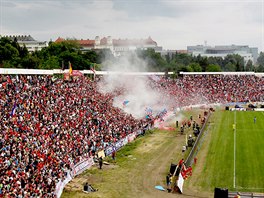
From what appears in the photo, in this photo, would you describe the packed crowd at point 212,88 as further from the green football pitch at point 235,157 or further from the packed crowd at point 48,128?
the packed crowd at point 48,128

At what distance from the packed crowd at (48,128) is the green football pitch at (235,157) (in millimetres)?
10046

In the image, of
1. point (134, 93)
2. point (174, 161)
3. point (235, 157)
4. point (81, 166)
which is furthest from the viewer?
point (134, 93)

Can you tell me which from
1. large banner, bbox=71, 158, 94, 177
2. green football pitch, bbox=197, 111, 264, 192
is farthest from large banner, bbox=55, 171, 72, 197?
green football pitch, bbox=197, 111, 264, 192

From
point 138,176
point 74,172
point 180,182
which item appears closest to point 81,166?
point 74,172

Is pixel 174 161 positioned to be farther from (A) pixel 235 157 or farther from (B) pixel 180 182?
(B) pixel 180 182

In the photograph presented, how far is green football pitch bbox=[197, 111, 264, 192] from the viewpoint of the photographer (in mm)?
30609

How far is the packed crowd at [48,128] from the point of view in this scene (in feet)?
83.5

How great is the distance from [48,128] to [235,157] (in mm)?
17433

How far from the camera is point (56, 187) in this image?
26.8 metres

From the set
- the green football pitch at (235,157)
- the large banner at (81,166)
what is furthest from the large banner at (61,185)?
the green football pitch at (235,157)

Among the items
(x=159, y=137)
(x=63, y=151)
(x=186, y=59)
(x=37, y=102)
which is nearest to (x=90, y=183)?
(x=63, y=151)

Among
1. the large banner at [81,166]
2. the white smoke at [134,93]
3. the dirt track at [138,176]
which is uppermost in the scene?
the white smoke at [134,93]

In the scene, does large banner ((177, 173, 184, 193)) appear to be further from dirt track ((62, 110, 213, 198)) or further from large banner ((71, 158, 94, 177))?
large banner ((71, 158, 94, 177))

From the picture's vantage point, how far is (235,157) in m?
38.6
